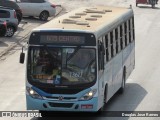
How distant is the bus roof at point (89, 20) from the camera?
18.2m

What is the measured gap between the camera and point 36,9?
4706 cm

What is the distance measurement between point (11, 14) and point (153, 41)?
8.82 metres

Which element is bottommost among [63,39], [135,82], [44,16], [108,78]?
[44,16]

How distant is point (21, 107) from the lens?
68.5ft

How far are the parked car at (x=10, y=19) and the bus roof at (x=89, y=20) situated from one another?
14.6 meters

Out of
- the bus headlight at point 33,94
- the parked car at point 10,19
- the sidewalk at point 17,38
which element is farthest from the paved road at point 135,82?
the bus headlight at point 33,94

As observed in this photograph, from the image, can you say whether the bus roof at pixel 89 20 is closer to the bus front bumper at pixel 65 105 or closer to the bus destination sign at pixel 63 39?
the bus destination sign at pixel 63 39

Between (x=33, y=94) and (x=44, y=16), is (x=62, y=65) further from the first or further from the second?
(x=44, y=16)

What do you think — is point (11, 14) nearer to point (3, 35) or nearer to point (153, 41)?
point (3, 35)

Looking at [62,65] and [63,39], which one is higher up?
[63,39]

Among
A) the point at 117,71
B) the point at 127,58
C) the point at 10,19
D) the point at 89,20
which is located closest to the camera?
the point at 89,20

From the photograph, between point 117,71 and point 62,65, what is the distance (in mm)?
4498

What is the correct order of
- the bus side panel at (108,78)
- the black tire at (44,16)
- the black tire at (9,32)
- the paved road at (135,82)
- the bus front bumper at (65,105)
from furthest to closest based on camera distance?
the black tire at (44,16), the black tire at (9,32), the paved road at (135,82), the bus side panel at (108,78), the bus front bumper at (65,105)

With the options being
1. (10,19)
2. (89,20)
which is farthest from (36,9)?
(89,20)
